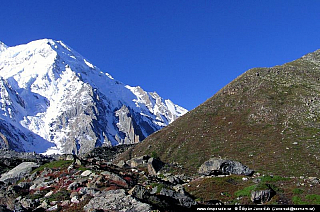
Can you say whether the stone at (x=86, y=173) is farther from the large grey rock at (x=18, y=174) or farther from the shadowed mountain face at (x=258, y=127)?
the shadowed mountain face at (x=258, y=127)

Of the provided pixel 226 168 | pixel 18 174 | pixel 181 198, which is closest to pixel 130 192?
pixel 181 198

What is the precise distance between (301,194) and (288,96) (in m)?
76.4

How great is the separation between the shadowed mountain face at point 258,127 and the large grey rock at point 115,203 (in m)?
48.1

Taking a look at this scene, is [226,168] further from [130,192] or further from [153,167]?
[130,192]

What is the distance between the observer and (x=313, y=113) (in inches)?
3474

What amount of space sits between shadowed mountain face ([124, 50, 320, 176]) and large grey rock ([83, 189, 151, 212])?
48.1m

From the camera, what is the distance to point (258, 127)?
3546 inches

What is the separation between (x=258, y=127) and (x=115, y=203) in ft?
244

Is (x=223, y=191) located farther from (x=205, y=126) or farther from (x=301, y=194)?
(x=205, y=126)

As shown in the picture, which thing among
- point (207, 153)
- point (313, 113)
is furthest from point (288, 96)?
point (207, 153)

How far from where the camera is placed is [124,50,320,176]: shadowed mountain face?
238 ft

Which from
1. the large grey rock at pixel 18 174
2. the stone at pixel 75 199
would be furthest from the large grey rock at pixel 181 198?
the large grey rock at pixel 18 174

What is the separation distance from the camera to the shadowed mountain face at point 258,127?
238 ft

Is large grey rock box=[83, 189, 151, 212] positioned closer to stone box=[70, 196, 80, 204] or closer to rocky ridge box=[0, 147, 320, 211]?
rocky ridge box=[0, 147, 320, 211]
